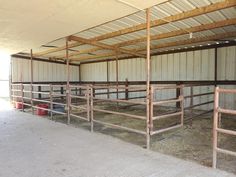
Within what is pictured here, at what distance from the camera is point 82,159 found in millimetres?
2955

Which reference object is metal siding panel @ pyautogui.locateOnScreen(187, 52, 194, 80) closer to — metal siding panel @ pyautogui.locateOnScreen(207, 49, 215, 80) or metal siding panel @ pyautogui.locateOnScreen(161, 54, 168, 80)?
metal siding panel @ pyautogui.locateOnScreen(207, 49, 215, 80)

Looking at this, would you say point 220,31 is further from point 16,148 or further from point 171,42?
point 16,148

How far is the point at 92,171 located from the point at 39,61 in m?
9.68

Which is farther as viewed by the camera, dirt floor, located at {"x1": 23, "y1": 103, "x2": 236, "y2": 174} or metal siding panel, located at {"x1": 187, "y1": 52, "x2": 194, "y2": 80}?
metal siding panel, located at {"x1": 187, "y1": 52, "x2": 194, "y2": 80}

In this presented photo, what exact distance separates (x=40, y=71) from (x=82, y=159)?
30.1 ft

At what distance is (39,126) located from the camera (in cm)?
508

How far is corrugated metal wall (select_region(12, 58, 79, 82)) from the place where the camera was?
10.3 metres

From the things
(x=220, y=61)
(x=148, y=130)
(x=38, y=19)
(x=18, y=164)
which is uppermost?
(x=38, y=19)

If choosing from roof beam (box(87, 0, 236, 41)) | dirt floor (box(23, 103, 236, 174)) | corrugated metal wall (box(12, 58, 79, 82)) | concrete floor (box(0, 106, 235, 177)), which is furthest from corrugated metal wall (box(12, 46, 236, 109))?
concrete floor (box(0, 106, 235, 177))

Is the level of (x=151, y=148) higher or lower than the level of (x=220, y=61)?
lower

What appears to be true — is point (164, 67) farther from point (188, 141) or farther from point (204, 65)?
point (188, 141)

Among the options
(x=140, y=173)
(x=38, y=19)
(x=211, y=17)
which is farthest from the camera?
(x=211, y=17)

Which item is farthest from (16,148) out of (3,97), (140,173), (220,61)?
(3,97)

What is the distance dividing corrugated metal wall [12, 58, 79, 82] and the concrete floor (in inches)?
267
